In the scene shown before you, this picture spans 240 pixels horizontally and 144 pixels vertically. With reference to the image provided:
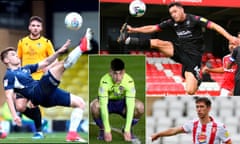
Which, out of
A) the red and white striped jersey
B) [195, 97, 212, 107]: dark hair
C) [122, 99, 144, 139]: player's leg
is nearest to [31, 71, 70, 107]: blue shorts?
[122, 99, 144, 139]: player's leg

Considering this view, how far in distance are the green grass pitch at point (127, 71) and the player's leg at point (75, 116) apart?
0.27 ft

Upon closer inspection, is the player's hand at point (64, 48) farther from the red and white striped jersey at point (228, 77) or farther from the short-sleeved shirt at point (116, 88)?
the red and white striped jersey at point (228, 77)

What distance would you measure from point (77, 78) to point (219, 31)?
1.25 m

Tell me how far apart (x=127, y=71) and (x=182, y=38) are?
1.54 ft

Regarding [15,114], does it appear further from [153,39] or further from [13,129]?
[153,39]

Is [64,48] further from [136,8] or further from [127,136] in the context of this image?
[127,136]

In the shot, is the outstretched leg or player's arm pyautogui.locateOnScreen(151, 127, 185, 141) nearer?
the outstretched leg

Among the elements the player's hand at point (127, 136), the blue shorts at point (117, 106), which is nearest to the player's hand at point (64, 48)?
the blue shorts at point (117, 106)

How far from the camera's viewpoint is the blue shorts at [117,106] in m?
5.16

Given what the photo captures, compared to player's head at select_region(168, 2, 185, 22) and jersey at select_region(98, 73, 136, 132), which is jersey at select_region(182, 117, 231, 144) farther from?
player's head at select_region(168, 2, 185, 22)

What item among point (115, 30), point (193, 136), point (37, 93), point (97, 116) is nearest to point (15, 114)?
point (37, 93)

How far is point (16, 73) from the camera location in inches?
192

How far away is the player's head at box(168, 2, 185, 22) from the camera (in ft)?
16.6

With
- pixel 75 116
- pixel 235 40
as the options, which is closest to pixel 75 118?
pixel 75 116
